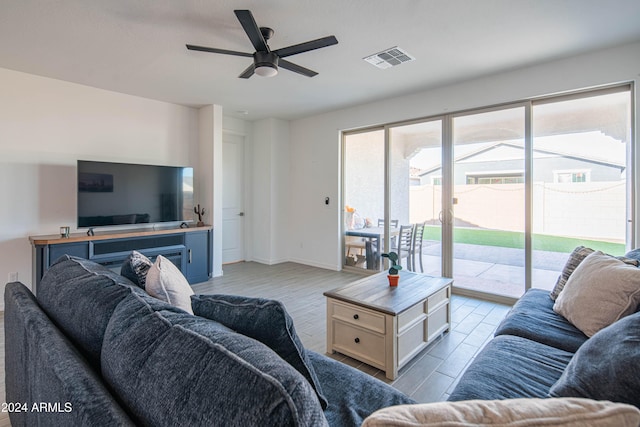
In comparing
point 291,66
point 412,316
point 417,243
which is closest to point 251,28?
point 291,66

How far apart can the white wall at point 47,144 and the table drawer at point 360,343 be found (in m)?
3.67

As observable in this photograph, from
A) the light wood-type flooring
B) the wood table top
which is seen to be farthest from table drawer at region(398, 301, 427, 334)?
the light wood-type flooring

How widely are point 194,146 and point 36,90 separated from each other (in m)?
1.93

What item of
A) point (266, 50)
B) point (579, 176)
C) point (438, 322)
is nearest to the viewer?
point (266, 50)

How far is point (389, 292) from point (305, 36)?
231cm

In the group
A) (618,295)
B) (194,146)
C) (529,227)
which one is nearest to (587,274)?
(618,295)

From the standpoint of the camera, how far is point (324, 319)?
314 cm

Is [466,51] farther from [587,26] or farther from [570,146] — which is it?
[570,146]

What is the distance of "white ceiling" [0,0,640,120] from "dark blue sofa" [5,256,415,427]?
7.20ft

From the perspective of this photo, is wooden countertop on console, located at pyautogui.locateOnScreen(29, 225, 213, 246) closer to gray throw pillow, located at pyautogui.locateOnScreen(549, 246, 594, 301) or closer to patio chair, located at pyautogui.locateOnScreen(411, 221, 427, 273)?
patio chair, located at pyautogui.locateOnScreen(411, 221, 427, 273)

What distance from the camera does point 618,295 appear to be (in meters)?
1.57

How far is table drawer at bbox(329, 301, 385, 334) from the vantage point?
2145 millimetres

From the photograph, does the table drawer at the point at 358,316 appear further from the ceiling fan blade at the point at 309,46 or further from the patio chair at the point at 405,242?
the patio chair at the point at 405,242

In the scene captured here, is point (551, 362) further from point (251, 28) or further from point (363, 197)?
point (363, 197)
